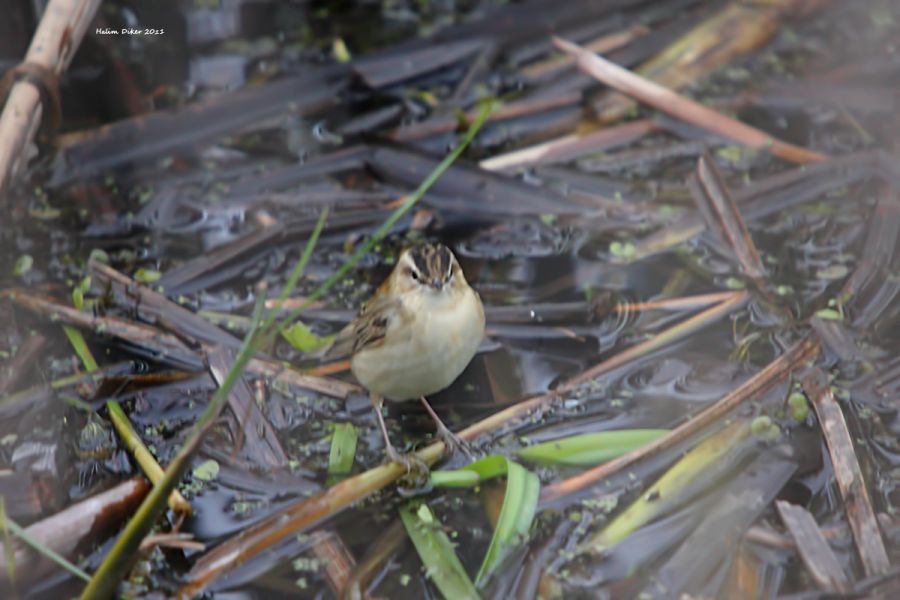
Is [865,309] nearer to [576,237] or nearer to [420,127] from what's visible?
[576,237]

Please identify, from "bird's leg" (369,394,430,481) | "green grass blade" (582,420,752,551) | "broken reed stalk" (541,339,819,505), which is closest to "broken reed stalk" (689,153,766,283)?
"broken reed stalk" (541,339,819,505)

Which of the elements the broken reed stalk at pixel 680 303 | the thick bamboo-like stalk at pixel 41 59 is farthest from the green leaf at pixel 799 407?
the thick bamboo-like stalk at pixel 41 59

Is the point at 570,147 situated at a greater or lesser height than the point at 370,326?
lesser

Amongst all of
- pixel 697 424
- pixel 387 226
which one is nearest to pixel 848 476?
pixel 697 424

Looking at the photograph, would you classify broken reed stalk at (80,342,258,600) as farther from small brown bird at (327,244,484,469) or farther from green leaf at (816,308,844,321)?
green leaf at (816,308,844,321)

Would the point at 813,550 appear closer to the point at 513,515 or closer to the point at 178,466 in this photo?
the point at 513,515
